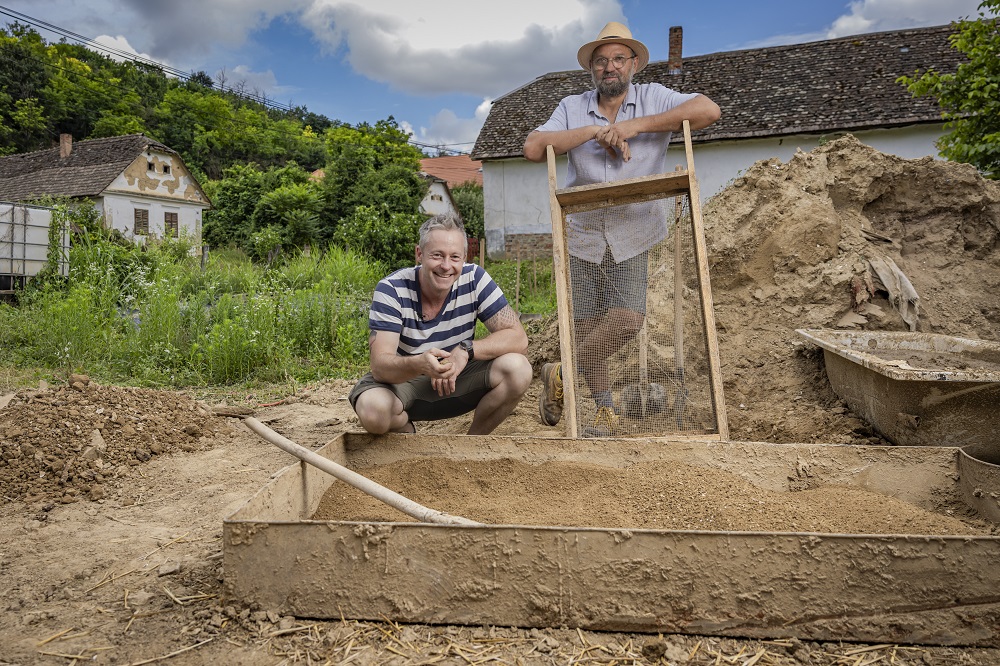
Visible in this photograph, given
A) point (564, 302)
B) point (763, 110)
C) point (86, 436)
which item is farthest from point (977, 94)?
point (763, 110)

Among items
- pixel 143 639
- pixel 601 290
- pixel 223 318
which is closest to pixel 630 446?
pixel 601 290

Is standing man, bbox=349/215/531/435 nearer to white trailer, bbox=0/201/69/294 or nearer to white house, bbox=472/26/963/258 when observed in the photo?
white trailer, bbox=0/201/69/294

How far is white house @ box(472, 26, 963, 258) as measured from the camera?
617 inches

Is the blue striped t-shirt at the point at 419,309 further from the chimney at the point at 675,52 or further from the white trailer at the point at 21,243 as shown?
the chimney at the point at 675,52

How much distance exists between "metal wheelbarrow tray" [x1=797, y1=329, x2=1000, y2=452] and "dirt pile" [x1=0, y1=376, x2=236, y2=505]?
3544mm

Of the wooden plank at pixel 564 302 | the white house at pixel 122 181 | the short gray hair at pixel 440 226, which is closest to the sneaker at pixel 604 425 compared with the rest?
the wooden plank at pixel 564 302

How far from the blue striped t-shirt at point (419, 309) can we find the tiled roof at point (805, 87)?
14.8 m

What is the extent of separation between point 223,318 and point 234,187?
21.4 meters

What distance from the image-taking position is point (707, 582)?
5.99ft

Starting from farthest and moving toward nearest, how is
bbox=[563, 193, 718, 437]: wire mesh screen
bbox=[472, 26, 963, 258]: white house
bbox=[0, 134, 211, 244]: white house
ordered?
bbox=[0, 134, 211, 244]: white house → bbox=[472, 26, 963, 258]: white house → bbox=[563, 193, 718, 437]: wire mesh screen

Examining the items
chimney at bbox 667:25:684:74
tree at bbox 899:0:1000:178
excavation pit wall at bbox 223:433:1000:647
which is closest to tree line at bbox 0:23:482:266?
chimney at bbox 667:25:684:74

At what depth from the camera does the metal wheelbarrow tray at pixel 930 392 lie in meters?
2.88

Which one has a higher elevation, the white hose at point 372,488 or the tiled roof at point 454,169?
the tiled roof at point 454,169

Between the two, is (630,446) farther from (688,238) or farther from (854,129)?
(854,129)
